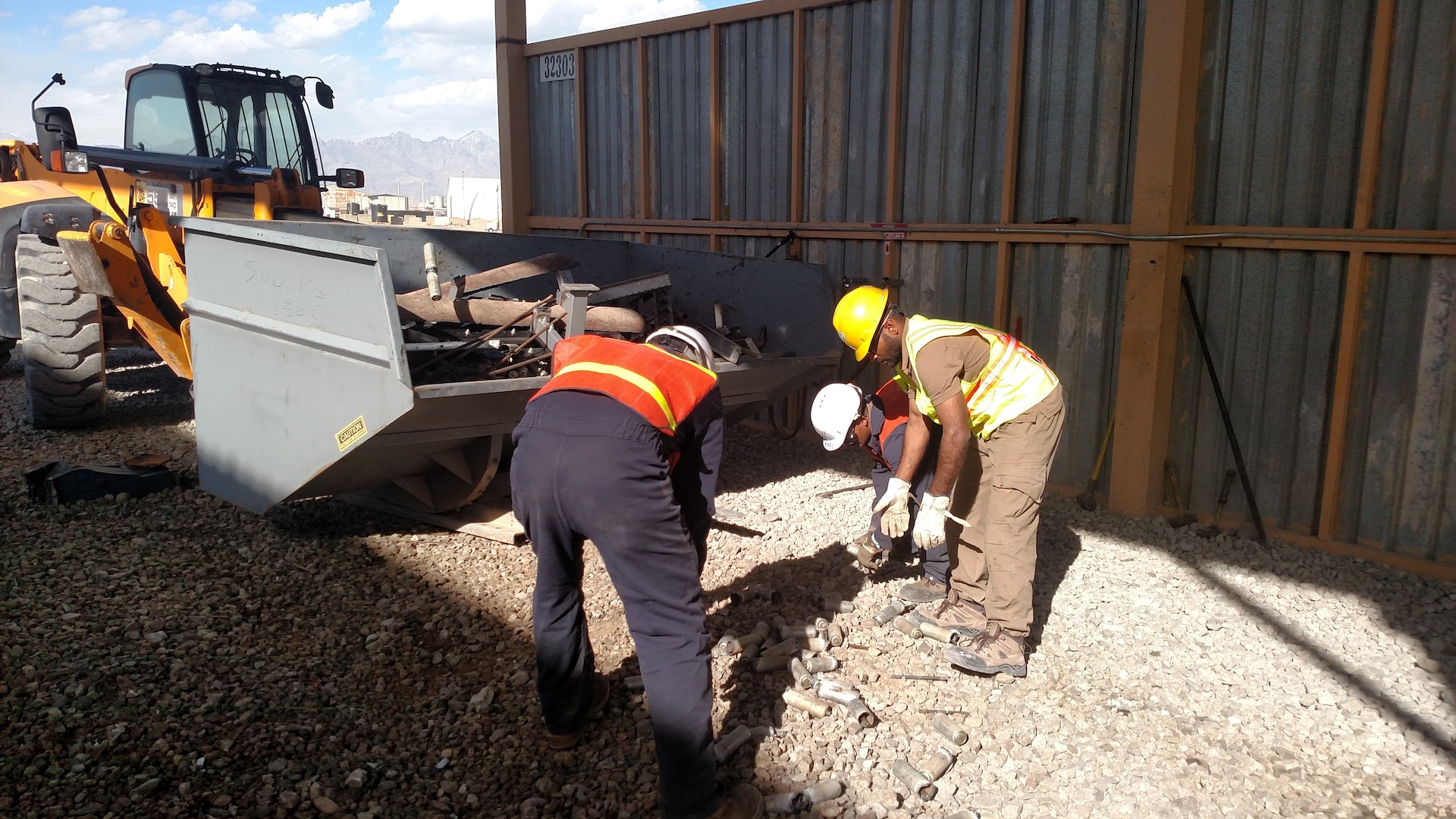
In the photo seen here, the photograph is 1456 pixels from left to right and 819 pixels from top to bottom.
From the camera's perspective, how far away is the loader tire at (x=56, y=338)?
22.9 ft

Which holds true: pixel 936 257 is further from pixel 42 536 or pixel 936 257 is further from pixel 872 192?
pixel 42 536

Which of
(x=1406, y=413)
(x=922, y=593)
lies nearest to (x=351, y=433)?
(x=922, y=593)

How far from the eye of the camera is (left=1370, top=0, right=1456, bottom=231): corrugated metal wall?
4.44 meters

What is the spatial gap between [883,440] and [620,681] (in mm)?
1806

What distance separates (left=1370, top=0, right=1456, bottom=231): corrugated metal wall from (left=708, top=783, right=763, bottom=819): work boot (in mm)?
3999

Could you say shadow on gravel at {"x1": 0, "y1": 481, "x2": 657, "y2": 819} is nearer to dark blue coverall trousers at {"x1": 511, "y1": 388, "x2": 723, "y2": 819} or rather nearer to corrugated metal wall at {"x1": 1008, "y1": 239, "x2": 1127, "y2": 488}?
dark blue coverall trousers at {"x1": 511, "y1": 388, "x2": 723, "y2": 819}

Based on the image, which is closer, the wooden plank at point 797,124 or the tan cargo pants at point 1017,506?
the tan cargo pants at point 1017,506

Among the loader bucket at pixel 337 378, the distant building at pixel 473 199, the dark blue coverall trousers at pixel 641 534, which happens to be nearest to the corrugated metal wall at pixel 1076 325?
the loader bucket at pixel 337 378

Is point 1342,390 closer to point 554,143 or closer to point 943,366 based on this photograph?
point 943,366

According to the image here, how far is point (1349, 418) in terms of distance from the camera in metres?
4.85

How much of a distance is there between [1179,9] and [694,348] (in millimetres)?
3110

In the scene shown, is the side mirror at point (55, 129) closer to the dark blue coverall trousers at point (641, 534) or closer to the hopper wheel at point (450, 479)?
the hopper wheel at point (450, 479)

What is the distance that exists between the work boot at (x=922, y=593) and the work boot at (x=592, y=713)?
1.56 metres

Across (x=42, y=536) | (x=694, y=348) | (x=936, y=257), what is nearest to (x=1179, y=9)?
(x=936, y=257)
